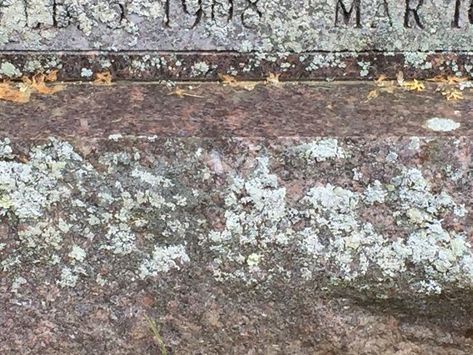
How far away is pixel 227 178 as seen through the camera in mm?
1372

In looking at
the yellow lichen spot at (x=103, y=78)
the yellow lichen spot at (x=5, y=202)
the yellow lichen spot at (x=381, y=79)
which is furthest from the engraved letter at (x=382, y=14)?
the yellow lichen spot at (x=5, y=202)

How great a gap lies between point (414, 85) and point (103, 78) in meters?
0.64

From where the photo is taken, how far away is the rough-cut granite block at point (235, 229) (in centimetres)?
137

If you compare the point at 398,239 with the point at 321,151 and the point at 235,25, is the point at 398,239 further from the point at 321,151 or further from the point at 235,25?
the point at 235,25

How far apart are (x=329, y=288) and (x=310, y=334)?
0.10 meters

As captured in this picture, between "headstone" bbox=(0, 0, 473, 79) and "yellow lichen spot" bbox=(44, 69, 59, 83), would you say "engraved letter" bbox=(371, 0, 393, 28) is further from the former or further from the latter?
"yellow lichen spot" bbox=(44, 69, 59, 83)

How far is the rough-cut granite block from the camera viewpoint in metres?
1.37

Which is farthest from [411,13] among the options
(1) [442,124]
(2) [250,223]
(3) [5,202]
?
(3) [5,202]

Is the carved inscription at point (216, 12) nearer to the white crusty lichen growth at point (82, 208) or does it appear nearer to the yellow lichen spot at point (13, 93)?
the yellow lichen spot at point (13, 93)

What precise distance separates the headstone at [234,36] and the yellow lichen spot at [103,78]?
0.05 feet

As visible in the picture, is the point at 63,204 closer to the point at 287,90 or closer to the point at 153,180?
the point at 153,180

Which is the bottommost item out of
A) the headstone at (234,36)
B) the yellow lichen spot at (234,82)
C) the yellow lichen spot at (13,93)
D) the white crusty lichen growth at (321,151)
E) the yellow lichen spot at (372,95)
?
the white crusty lichen growth at (321,151)

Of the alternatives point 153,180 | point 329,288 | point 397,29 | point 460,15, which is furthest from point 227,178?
point 460,15

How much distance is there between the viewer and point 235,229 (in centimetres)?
139
